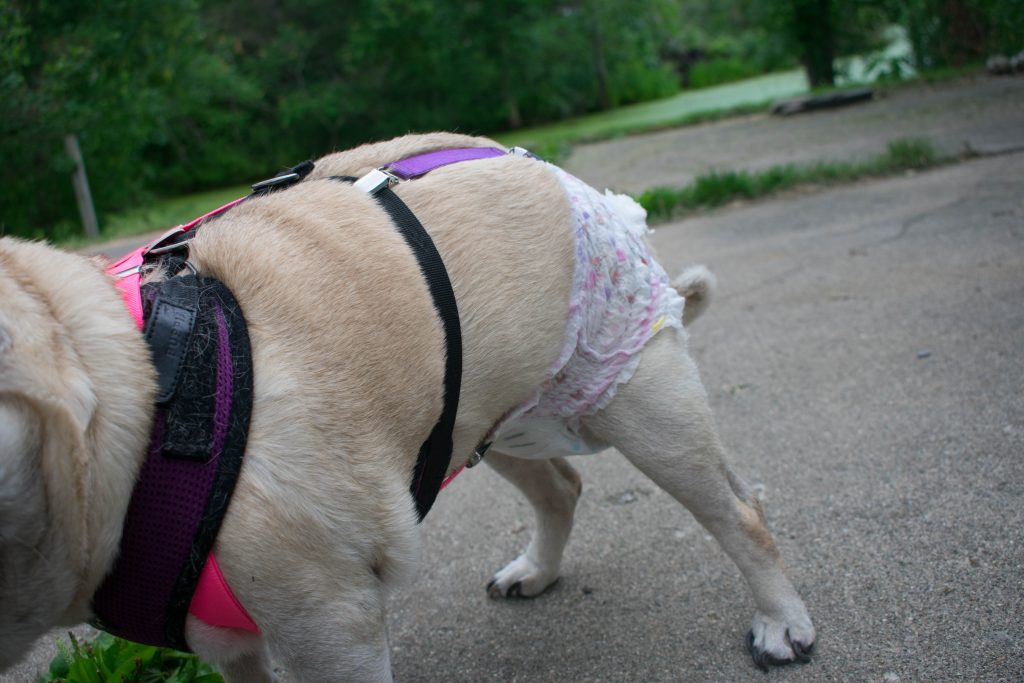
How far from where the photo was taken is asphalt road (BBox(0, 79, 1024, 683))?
7.74 feet

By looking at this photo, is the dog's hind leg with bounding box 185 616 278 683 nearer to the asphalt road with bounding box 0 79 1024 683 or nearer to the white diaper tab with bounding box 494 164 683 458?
the white diaper tab with bounding box 494 164 683 458

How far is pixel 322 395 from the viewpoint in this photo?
1.59 m

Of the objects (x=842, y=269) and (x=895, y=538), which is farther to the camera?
(x=842, y=269)

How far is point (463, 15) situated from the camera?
22.3 m

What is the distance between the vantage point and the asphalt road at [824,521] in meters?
2.36

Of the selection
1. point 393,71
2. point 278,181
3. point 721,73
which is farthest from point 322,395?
point 721,73

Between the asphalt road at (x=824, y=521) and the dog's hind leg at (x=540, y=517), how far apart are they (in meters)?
0.07

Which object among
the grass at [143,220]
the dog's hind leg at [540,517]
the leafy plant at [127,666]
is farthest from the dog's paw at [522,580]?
the grass at [143,220]

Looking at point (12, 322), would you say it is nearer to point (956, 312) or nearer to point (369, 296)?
point (369, 296)

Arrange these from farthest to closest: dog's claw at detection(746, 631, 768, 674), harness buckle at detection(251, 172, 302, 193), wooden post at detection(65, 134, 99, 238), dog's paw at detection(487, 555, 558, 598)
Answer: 1. wooden post at detection(65, 134, 99, 238)
2. dog's paw at detection(487, 555, 558, 598)
3. dog's claw at detection(746, 631, 768, 674)
4. harness buckle at detection(251, 172, 302, 193)

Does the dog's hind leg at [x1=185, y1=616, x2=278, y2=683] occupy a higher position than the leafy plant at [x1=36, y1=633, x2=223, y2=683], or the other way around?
the dog's hind leg at [x1=185, y1=616, x2=278, y2=683]

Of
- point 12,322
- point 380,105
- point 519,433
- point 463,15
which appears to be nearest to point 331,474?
point 12,322

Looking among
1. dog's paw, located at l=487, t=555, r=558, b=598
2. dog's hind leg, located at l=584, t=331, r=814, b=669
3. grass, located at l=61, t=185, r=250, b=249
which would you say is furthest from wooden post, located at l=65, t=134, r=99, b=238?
dog's hind leg, located at l=584, t=331, r=814, b=669

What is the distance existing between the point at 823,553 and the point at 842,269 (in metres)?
3.11
